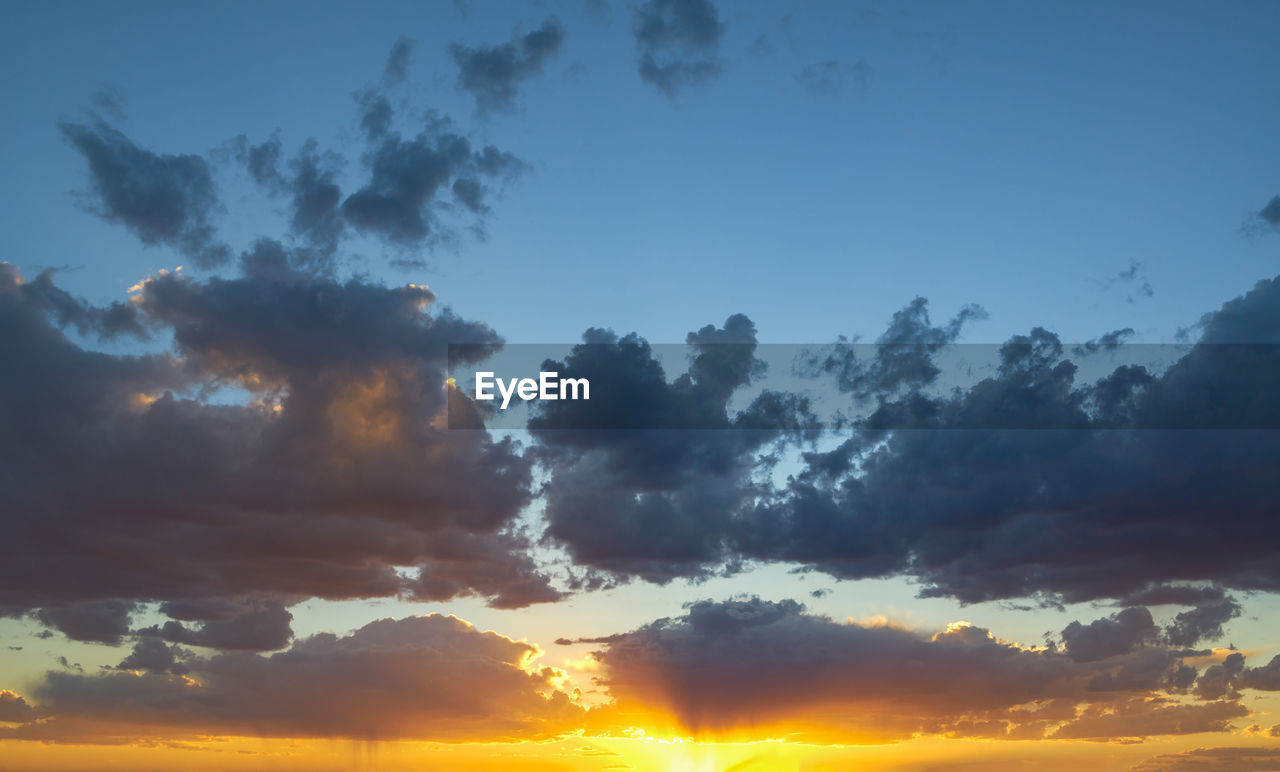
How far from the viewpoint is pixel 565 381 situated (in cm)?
9688

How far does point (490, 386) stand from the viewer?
294 feet

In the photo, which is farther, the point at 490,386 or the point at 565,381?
the point at 565,381

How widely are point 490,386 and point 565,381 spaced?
1026 centimetres
